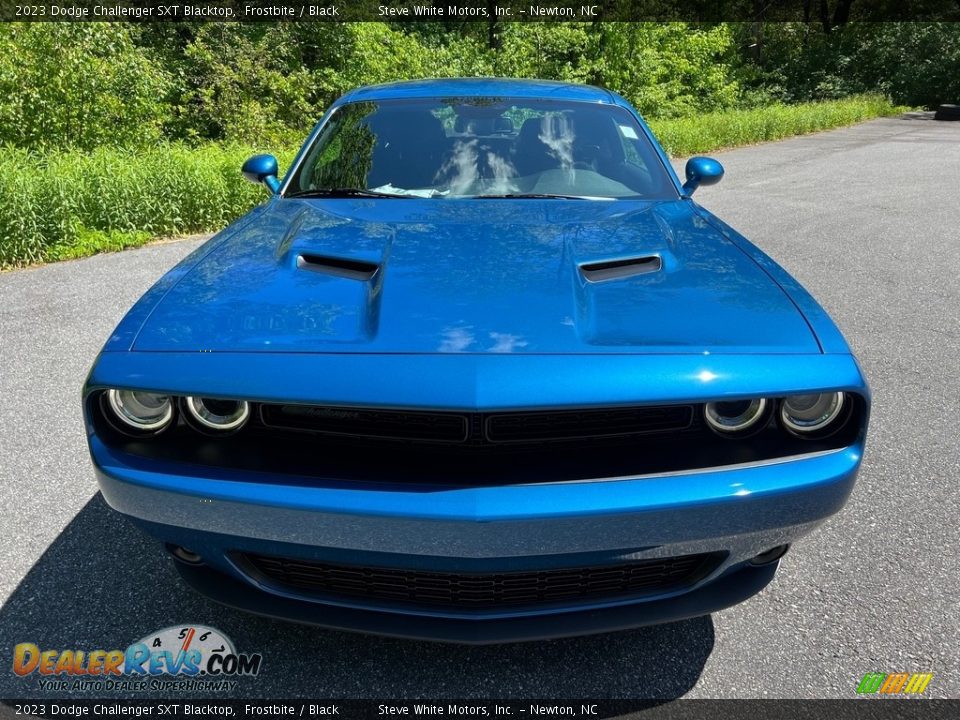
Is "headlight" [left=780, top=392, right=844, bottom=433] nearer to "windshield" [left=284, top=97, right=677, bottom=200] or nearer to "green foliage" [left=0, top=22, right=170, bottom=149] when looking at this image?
"windshield" [left=284, top=97, right=677, bottom=200]

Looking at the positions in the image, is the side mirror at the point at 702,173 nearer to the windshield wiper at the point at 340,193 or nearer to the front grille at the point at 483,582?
the windshield wiper at the point at 340,193

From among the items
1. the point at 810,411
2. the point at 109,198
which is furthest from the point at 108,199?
the point at 810,411

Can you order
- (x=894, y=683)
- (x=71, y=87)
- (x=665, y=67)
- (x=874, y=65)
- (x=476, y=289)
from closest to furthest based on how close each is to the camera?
(x=476, y=289)
(x=894, y=683)
(x=71, y=87)
(x=665, y=67)
(x=874, y=65)

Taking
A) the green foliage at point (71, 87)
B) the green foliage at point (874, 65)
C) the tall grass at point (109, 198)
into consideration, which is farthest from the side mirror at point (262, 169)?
Result: the green foliage at point (874, 65)

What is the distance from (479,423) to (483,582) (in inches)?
15.2

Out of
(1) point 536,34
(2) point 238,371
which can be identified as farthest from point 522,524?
(1) point 536,34

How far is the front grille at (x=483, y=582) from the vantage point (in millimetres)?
1711

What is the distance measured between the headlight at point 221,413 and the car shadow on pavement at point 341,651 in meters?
0.73

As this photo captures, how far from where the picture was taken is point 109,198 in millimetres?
7488

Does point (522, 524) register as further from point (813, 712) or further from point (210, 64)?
point (210, 64)

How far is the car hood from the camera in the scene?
167cm

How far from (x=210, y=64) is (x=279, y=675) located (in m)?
18.0

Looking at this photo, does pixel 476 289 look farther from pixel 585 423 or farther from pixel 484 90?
pixel 484 90

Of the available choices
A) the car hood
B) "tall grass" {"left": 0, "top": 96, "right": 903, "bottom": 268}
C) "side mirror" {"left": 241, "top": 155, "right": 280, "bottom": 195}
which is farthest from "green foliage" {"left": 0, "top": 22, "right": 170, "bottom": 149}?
the car hood
